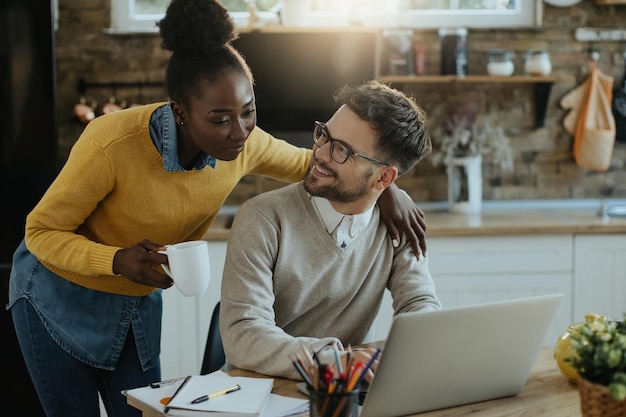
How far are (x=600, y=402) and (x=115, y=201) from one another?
3.70 ft

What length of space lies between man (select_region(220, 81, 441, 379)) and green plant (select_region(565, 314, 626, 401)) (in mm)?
652

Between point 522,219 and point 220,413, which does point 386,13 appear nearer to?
point 522,219

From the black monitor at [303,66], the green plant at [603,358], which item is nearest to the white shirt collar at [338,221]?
the green plant at [603,358]

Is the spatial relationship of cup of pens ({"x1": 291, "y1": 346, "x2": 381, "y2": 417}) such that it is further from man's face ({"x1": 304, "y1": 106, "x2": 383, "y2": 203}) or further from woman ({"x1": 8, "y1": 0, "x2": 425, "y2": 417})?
man's face ({"x1": 304, "y1": 106, "x2": 383, "y2": 203})

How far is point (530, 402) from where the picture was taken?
4.95ft

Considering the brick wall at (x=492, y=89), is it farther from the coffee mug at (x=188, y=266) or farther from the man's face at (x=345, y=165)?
the coffee mug at (x=188, y=266)

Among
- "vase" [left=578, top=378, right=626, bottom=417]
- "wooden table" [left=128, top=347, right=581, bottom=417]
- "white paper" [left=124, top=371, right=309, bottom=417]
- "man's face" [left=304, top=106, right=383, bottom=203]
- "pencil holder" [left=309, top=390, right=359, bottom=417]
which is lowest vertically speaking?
"wooden table" [left=128, top=347, right=581, bottom=417]

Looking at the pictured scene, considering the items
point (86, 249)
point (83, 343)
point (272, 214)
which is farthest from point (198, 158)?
point (83, 343)

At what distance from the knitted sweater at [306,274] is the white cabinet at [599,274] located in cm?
148

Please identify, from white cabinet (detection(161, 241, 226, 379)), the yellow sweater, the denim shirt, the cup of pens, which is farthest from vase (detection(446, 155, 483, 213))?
the cup of pens

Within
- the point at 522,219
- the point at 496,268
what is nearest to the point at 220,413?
the point at 496,268

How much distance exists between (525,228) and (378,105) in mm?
1499

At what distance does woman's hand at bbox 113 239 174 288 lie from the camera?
5.49ft

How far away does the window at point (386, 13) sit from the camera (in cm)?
364
